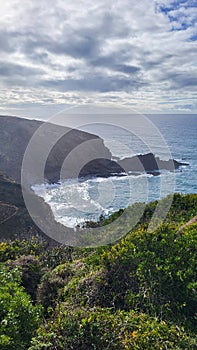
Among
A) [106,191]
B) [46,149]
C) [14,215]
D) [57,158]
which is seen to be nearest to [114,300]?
[14,215]

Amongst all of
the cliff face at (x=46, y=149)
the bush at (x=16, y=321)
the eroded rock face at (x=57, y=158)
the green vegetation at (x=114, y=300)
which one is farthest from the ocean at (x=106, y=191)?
the bush at (x=16, y=321)

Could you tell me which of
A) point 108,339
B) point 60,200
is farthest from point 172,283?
point 60,200

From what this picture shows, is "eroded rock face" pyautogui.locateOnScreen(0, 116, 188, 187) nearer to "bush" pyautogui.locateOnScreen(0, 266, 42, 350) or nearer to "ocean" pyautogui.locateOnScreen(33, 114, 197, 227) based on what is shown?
"ocean" pyautogui.locateOnScreen(33, 114, 197, 227)

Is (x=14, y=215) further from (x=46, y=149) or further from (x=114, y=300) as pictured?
(x=46, y=149)

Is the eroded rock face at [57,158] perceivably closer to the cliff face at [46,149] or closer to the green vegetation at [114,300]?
the cliff face at [46,149]

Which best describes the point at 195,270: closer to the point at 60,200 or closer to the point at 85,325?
the point at 85,325
